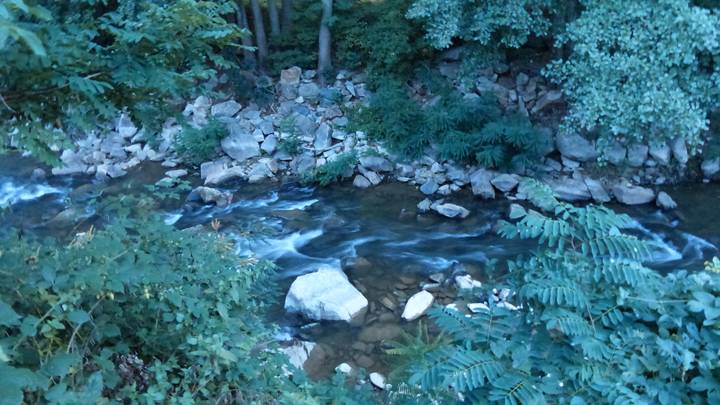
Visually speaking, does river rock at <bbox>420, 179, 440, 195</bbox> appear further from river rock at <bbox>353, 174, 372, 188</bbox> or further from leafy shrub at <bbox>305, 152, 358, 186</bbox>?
leafy shrub at <bbox>305, 152, 358, 186</bbox>

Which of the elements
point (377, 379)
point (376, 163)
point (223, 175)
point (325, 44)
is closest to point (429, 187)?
point (376, 163)

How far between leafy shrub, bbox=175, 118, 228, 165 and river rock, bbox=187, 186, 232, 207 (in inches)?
47.1

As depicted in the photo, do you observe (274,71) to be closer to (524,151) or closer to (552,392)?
(524,151)

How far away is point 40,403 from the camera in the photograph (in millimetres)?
1959

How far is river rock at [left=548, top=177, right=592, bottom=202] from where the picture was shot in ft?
28.1

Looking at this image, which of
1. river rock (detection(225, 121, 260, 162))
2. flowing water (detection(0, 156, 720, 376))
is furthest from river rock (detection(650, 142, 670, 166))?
river rock (detection(225, 121, 260, 162))

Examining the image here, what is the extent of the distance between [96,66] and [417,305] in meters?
4.07

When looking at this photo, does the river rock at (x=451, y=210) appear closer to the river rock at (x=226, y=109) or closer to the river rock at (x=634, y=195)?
the river rock at (x=634, y=195)

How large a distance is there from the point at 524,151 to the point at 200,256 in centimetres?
658

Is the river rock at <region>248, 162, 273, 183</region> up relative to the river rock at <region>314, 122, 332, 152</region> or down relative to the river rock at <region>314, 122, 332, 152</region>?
down

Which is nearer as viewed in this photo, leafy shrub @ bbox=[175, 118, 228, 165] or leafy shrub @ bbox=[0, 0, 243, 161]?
leafy shrub @ bbox=[0, 0, 243, 161]

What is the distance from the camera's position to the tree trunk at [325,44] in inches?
456

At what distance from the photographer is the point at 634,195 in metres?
8.35

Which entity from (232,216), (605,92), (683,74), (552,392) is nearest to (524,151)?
(605,92)
